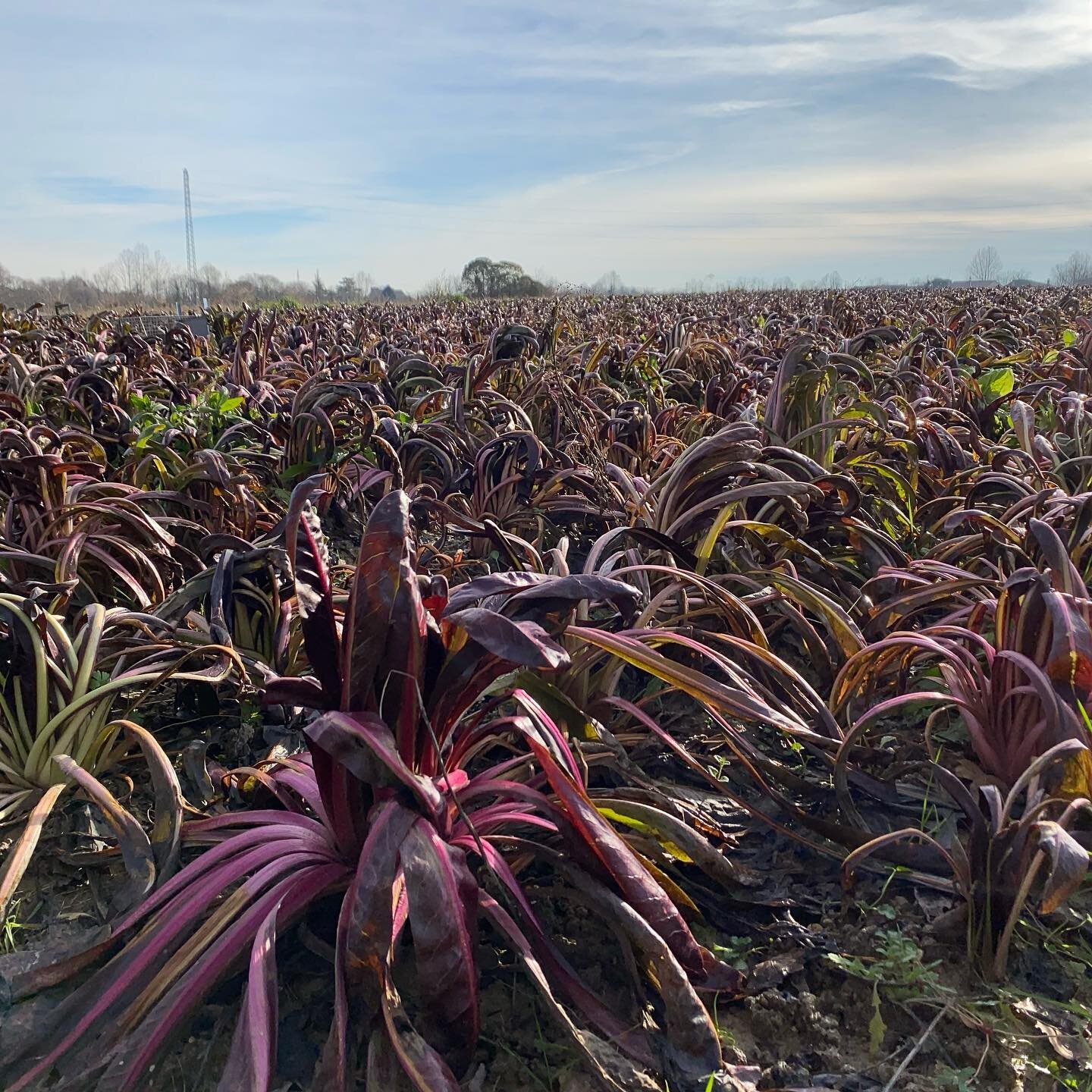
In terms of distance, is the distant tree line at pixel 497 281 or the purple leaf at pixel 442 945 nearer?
the purple leaf at pixel 442 945

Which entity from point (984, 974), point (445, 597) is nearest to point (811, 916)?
point (984, 974)

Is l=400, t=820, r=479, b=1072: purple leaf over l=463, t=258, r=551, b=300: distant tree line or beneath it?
beneath

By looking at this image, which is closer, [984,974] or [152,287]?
[984,974]

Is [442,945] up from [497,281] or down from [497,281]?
down

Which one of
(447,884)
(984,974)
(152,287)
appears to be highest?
(152,287)

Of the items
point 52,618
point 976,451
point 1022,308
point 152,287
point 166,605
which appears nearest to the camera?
point 52,618

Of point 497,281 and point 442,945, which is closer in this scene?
point 442,945

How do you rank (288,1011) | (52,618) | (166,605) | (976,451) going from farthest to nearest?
(976,451) < (166,605) < (52,618) < (288,1011)

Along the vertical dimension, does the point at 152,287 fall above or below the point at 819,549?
above

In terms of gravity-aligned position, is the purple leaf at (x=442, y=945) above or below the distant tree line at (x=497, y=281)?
below

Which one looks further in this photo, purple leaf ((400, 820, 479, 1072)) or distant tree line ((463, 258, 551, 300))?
distant tree line ((463, 258, 551, 300))

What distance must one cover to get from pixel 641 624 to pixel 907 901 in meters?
0.87

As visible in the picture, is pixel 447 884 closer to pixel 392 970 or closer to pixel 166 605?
pixel 392 970

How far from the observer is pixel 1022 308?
1505 centimetres
